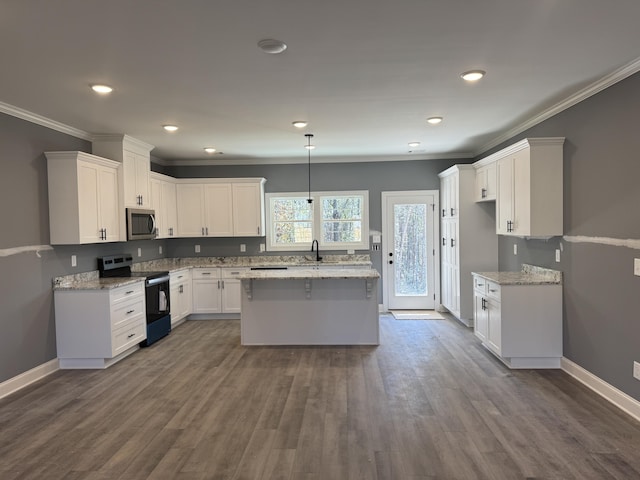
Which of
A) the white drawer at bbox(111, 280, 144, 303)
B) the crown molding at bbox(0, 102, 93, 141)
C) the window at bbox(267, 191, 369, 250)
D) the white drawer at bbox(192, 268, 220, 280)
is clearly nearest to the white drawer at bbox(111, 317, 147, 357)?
the white drawer at bbox(111, 280, 144, 303)

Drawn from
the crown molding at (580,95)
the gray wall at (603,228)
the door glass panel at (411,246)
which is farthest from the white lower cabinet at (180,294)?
the crown molding at (580,95)

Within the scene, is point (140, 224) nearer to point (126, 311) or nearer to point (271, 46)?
point (126, 311)

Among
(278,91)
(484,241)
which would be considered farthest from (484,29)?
(484,241)

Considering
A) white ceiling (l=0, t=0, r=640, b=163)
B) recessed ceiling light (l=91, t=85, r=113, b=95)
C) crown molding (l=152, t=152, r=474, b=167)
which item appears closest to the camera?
white ceiling (l=0, t=0, r=640, b=163)

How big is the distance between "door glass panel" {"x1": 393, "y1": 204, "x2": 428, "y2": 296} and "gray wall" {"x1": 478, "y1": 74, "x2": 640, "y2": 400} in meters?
2.90

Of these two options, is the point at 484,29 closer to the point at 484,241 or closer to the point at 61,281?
the point at 484,241

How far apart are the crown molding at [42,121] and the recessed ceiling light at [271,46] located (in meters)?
2.74

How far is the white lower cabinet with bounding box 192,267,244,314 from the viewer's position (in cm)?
661

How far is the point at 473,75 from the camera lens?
314 cm

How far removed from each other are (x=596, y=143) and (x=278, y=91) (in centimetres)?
284

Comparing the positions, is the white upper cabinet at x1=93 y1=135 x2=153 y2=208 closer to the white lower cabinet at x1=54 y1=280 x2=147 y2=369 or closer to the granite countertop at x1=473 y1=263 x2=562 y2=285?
the white lower cabinet at x1=54 y1=280 x2=147 y2=369

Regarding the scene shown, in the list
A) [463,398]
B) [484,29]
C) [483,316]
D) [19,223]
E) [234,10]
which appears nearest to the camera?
[234,10]

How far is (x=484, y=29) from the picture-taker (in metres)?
2.41

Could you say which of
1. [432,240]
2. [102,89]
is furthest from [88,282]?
[432,240]
